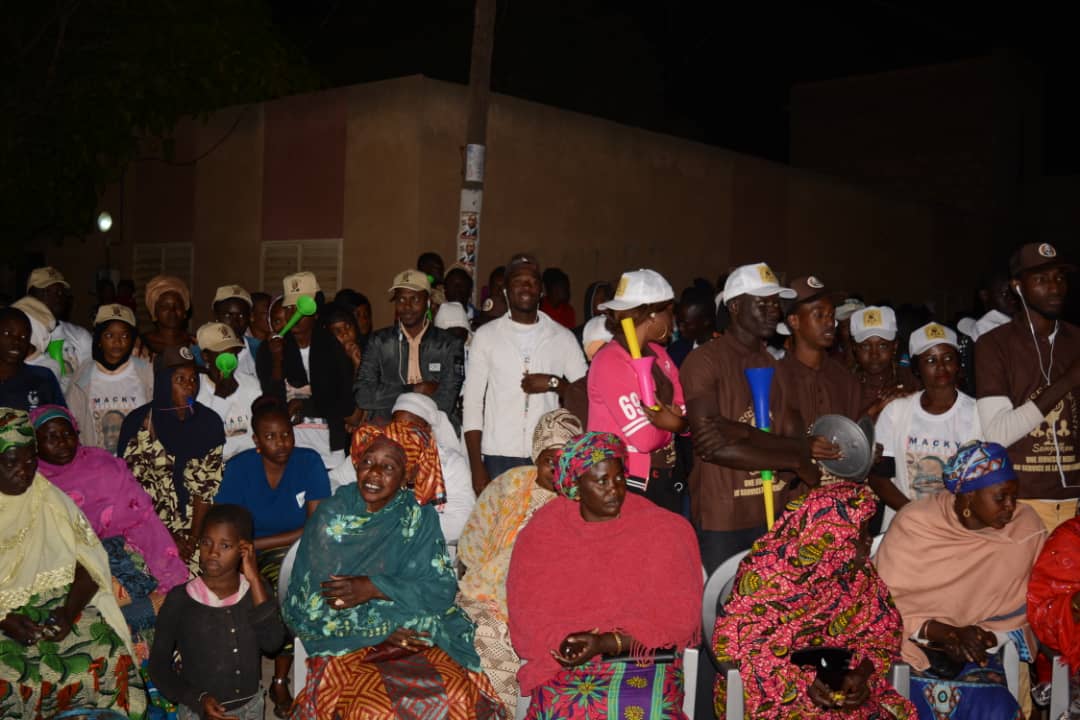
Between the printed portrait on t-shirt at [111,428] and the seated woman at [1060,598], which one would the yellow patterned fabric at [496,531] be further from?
the printed portrait on t-shirt at [111,428]

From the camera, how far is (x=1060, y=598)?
3.95 metres

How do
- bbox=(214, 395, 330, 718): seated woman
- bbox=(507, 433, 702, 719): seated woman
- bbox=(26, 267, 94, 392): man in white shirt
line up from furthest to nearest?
bbox=(26, 267, 94, 392): man in white shirt, bbox=(214, 395, 330, 718): seated woman, bbox=(507, 433, 702, 719): seated woman

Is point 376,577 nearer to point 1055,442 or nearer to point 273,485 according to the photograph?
point 273,485

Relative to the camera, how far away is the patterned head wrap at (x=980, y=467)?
3.98 metres

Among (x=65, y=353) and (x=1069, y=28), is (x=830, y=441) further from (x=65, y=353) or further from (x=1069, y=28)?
(x=1069, y=28)

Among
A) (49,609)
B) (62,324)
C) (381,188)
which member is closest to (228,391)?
(49,609)

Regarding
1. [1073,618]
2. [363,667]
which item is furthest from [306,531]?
[1073,618]

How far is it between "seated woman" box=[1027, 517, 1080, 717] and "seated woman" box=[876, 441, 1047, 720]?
8 centimetres

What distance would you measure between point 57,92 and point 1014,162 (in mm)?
18183

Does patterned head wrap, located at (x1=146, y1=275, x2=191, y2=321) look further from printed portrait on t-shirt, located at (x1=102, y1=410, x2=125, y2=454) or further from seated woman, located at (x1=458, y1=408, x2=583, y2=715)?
seated woman, located at (x1=458, y1=408, x2=583, y2=715)

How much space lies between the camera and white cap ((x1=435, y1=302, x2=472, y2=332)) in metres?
7.71

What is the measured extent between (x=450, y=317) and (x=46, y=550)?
13.0 ft

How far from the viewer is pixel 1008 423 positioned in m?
4.57

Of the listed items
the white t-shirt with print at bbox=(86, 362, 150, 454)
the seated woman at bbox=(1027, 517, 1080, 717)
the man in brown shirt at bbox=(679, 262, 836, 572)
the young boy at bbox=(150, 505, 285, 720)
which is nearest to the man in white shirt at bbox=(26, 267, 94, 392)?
the white t-shirt with print at bbox=(86, 362, 150, 454)
